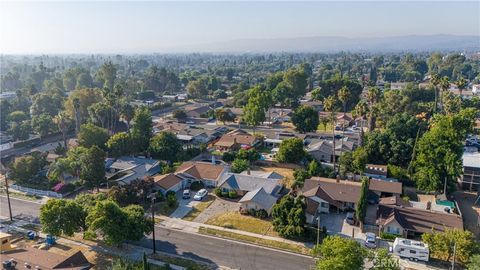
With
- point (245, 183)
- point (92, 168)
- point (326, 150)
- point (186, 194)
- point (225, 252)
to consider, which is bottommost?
point (225, 252)

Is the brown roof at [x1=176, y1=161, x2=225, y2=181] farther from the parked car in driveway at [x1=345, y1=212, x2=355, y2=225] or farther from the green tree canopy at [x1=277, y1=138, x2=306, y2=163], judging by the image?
the parked car in driveway at [x1=345, y1=212, x2=355, y2=225]

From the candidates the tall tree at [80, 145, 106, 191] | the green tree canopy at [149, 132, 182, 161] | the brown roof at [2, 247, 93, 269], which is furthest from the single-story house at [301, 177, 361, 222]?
the tall tree at [80, 145, 106, 191]

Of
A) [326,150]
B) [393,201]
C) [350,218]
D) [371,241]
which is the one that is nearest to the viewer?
[371,241]

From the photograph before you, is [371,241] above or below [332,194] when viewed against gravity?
below

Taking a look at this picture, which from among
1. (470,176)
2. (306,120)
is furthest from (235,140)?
(470,176)

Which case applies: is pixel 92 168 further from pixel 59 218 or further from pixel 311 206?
pixel 311 206

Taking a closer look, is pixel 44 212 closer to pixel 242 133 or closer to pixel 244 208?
pixel 244 208

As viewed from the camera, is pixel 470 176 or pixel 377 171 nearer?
pixel 470 176
